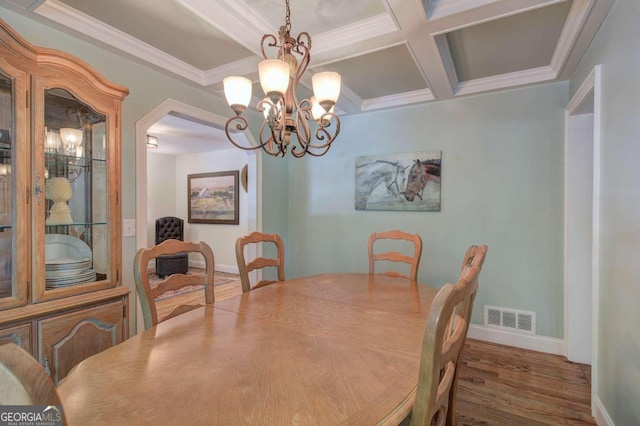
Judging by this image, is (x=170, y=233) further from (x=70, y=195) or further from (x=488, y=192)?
(x=488, y=192)

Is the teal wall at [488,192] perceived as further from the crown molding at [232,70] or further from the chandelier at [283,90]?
the chandelier at [283,90]

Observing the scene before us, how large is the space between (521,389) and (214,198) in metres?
5.52

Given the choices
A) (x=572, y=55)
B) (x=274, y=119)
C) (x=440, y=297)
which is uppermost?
(x=572, y=55)

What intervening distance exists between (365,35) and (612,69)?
4.64 ft

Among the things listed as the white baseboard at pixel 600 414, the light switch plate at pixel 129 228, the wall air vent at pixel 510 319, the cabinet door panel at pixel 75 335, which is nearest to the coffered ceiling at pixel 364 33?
the light switch plate at pixel 129 228

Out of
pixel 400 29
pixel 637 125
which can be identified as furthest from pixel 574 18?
pixel 400 29

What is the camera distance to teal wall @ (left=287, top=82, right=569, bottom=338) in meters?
2.74

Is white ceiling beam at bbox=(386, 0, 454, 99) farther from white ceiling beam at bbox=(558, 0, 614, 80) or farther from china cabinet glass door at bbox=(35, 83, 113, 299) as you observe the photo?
china cabinet glass door at bbox=(35, 83, 113, 299)

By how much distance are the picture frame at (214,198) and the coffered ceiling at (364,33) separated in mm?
3283

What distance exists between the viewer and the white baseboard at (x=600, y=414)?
171 cm

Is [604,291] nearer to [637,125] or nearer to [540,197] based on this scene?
[637,125]

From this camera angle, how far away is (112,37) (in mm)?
2078

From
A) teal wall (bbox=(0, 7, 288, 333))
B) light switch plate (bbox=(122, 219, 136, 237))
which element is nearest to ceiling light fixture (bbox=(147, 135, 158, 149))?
teal wall (bbox=(0, 7, 288, 333))

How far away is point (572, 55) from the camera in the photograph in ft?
7.22
